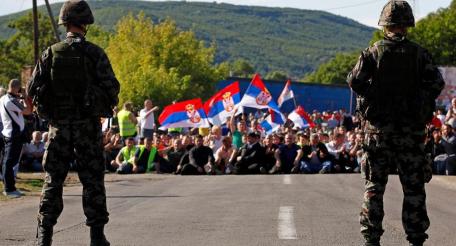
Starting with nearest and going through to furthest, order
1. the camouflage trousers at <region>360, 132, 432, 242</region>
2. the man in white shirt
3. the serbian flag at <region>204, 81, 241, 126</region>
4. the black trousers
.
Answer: the camouflage trousers at <region>360, 132, 432, 242</region>, the black trousers, the man in white shirt, the serbian flag at <region>204, 81, 241, 126</region>

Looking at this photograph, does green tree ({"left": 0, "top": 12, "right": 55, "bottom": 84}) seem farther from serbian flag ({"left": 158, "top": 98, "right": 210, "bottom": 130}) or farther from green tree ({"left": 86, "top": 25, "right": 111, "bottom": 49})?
serbian flag ({"left": 158, "top": 98, "right": 210, "bottom": 130})

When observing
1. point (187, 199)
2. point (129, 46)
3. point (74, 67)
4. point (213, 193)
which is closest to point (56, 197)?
point (74, 67)

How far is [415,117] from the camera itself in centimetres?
872

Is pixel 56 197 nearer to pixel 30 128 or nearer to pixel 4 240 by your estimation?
pixel 4 240

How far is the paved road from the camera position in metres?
10.4

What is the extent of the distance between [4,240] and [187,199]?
5610mm

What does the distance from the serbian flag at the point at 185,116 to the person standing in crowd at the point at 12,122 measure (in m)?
14.3

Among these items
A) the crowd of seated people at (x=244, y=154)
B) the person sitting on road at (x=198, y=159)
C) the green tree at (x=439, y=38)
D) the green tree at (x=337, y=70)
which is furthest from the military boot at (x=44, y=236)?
the green tree at (x=337, y=70)

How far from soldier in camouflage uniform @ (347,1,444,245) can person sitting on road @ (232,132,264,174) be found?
17688 mm

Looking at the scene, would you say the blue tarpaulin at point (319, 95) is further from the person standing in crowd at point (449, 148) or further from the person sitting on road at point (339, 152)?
the person standing in crowd at point (449, 148)

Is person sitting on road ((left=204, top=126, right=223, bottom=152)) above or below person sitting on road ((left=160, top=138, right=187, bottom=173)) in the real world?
above

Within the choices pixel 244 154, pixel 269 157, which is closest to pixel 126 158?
pixel 244 154

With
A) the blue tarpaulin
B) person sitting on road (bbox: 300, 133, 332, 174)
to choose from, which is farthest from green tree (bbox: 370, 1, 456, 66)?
person sitting on road (bbox: 300, 133, 332, 174)

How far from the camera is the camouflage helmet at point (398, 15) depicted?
8688mm
